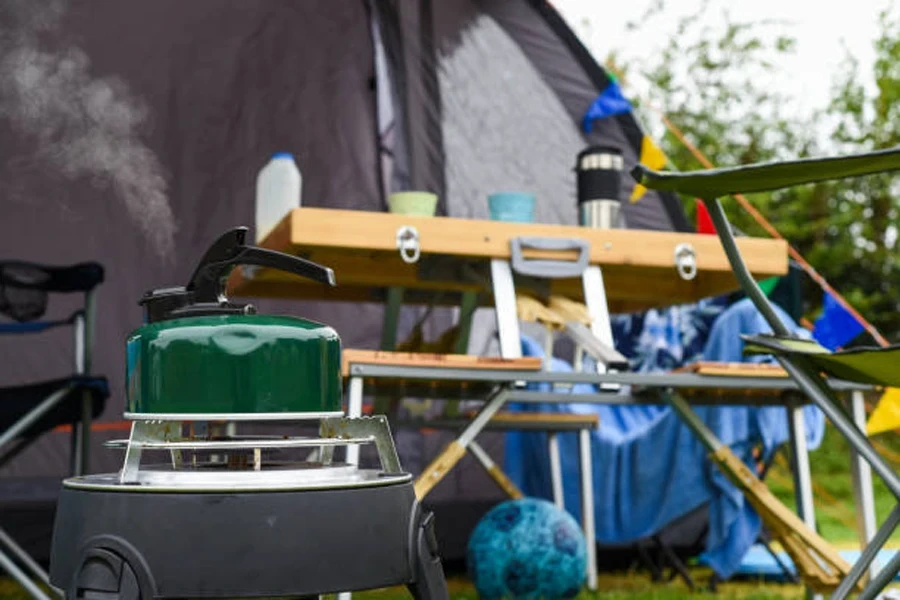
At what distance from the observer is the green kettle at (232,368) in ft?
3.60

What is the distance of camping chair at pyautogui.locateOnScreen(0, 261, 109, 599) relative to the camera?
7.50 ft

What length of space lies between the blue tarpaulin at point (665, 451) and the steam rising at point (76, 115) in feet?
4.09

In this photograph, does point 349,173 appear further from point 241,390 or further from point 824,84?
point 824,84

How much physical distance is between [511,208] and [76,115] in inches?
66.3

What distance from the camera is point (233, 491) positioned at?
103 cm

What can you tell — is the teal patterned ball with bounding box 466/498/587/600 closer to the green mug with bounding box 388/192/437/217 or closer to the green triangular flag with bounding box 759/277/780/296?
the green mug with bounding box 388/192/437/217

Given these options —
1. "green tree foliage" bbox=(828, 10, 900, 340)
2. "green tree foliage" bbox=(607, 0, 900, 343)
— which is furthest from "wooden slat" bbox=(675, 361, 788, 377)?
"green tree foliage" bbox=(828, 10, 900, 340)

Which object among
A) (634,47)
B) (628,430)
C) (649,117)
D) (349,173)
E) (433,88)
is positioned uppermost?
(634,47)

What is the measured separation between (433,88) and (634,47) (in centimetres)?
742

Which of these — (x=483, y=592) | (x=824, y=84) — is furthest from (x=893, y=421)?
(x=824, y=84)

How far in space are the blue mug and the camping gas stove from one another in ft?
4.08

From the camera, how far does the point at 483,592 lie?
7.81 ft

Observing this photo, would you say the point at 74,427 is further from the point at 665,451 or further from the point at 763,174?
the point at 763,174

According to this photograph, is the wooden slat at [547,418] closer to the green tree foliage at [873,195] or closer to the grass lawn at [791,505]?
the grass lawn at [791,505]
